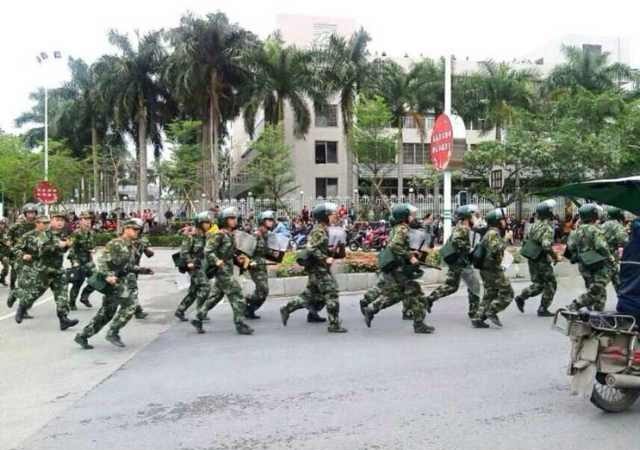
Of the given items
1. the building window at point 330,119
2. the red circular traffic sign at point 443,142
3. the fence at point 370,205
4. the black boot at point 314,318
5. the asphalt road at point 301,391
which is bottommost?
the asphalt road at point 301,391

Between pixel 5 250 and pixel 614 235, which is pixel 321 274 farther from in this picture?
pixel 5 250

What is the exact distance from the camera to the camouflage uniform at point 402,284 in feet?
29.3

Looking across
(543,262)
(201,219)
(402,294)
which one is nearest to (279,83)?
(201,219)

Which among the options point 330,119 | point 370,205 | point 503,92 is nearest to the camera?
point 370,205

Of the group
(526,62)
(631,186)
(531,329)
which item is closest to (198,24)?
(526,62)

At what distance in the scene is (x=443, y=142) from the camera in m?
14.5

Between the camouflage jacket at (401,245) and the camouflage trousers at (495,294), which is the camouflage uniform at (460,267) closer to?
the camouflage trousers at (495,294)

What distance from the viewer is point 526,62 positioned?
50375mm

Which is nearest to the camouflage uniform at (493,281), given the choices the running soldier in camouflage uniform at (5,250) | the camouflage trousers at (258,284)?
the camouflage trousers at (258,284)

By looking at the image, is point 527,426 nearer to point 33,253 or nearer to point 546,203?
point 546,203

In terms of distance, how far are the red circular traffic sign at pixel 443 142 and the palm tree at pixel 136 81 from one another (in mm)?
25697

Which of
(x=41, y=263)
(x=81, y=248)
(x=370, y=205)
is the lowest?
(x=41, y=263)

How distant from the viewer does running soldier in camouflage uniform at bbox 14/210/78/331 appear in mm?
9914

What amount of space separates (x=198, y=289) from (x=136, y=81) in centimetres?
3087
